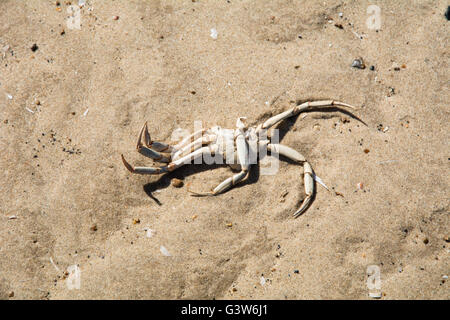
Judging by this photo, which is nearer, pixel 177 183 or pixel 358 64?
pixel 177 183

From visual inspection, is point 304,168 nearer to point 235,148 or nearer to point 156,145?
point 235,148

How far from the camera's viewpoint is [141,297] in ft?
12.9

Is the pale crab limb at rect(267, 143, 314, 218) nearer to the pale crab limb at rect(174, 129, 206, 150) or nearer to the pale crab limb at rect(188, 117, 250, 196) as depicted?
the pale crab limb at rect(188, 117, 250, 196)

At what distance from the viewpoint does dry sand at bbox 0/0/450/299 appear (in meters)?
4.00

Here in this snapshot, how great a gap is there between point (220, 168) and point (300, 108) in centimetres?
127

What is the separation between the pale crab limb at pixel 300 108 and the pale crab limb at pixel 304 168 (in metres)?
0.28

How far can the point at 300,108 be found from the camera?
171 inches

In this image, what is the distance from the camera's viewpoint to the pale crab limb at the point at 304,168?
4125mm

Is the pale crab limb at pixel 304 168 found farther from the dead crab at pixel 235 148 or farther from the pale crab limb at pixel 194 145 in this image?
the pale crab limb at pixel 194 145

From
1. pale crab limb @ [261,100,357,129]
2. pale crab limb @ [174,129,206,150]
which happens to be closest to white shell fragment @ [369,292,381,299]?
pale crab limb @ [261,100,357,129]

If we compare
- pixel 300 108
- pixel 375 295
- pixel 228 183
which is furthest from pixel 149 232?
pixel 375 295

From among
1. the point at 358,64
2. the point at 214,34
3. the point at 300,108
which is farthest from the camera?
the point at 214,34

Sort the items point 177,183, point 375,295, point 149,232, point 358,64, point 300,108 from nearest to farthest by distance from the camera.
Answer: point 375,295, point 149,232, point 177,183, point 300,108, point 358,64

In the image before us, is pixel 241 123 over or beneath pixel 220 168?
over
